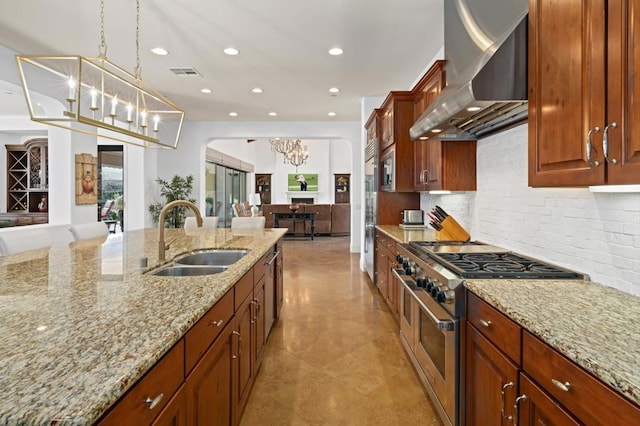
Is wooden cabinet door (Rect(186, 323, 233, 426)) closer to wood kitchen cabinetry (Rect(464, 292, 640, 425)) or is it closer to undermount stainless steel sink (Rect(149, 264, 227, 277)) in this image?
undermount stainless steel sink (Rect(149, 264, 227, 277))

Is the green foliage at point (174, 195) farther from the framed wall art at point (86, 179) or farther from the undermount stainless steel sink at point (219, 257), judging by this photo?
the undermount stainless steel sink at point (219, 257)

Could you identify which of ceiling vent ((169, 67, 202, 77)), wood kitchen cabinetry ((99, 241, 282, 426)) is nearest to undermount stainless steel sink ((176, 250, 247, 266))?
wood kitchen cabinetry ((99, 241, 282, 426))

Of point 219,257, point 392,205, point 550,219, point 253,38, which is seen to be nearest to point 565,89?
point 550,219

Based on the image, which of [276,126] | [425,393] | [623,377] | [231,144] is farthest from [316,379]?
[231,144]

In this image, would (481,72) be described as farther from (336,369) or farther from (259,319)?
(336,369)

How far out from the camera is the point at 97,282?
1.64 meters

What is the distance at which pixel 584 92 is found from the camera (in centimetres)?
130

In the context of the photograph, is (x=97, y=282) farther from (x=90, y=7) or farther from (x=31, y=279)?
(x=90, y=7)

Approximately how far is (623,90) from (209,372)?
66.1 inches

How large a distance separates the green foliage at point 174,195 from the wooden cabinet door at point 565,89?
7.13m

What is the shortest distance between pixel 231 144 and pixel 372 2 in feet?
29.1

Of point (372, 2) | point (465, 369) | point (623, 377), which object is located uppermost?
point (372, 2)

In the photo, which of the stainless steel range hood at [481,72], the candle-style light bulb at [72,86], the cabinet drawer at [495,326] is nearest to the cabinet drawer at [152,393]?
the cabinet drawer at [495,326]

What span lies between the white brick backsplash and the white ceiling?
4.93 ft
